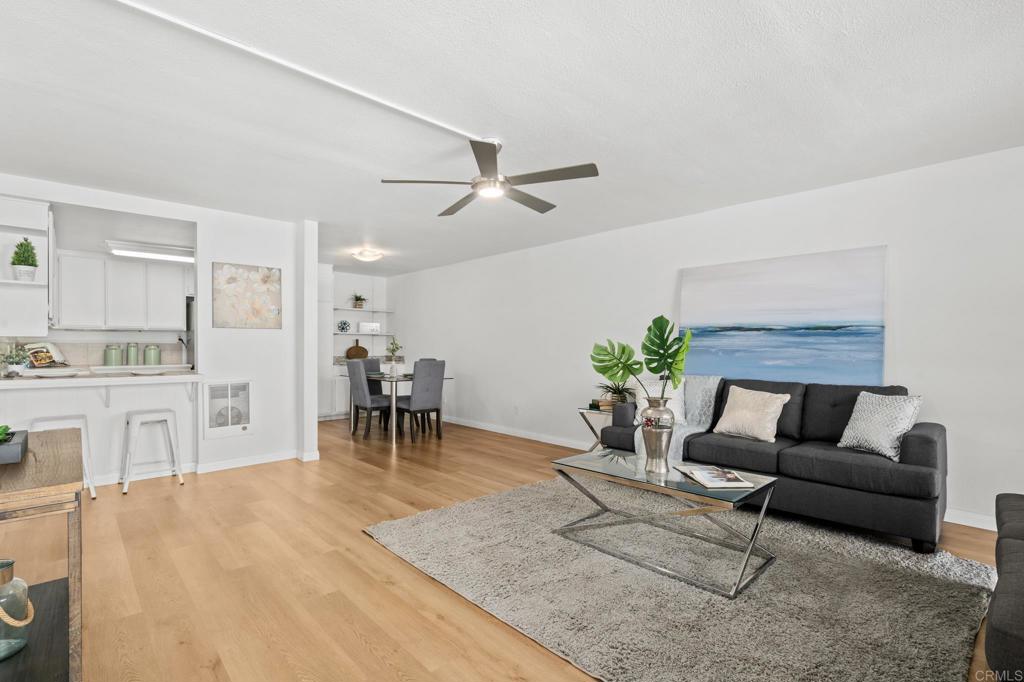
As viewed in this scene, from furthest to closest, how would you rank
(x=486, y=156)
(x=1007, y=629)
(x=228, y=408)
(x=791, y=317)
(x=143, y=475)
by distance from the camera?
(x=228, y=408) < (x=143, y=475) < (x=791, y=317) < (x=486, y=156) < (x=1007, y=629)

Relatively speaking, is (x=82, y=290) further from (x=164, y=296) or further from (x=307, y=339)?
(x=307, y=339)

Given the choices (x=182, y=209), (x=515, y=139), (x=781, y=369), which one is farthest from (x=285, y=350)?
(x=781, y=369)

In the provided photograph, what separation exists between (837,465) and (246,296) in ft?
16.9

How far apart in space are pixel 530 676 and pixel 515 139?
2722 mm

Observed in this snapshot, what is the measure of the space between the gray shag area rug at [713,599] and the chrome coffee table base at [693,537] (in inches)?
1.9

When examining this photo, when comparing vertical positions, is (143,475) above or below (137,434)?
below

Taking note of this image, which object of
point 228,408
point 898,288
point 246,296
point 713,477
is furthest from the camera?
point 246,296

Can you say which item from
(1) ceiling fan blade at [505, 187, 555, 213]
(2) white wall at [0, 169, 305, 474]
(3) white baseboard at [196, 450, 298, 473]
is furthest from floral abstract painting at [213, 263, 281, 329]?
(1) ceiling fan blade at [505, 187, 555, 213]

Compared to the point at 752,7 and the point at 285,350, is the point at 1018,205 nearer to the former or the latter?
the point at 752,7

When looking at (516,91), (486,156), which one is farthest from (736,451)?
(516,91)

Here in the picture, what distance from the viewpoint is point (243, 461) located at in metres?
4.81

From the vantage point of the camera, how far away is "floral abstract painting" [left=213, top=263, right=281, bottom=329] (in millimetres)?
4711

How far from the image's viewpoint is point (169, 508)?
139 inches

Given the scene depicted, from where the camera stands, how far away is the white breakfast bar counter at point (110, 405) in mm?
3721
